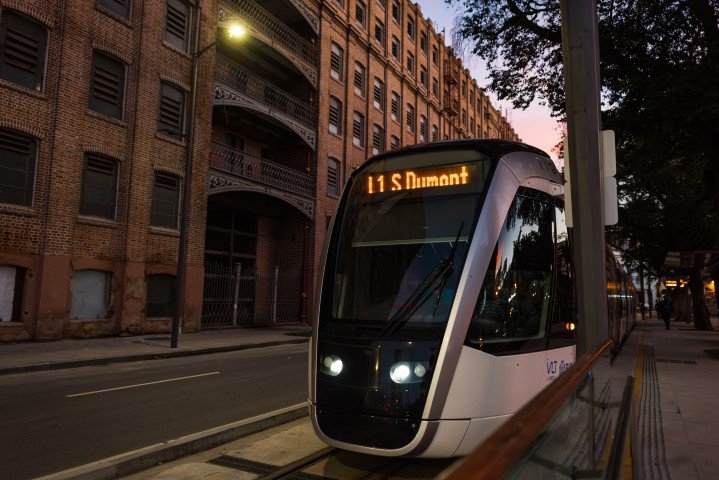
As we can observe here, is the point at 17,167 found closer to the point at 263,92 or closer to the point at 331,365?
the point at 263,92

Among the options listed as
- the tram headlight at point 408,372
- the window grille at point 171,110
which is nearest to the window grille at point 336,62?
the window grille at point 171,110

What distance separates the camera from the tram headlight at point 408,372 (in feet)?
13.0

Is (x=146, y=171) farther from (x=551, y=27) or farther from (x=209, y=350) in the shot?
(x=551, y=27)

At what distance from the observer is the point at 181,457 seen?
5043 millimetres

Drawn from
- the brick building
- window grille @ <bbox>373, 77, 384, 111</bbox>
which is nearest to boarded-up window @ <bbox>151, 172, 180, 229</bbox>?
the brick building

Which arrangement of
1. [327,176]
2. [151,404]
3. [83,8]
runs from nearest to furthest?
[151,404] < [83,8] < [327,176]

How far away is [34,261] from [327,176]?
15.9m

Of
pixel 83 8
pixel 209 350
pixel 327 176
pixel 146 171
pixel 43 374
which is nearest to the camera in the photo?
pixel 43 374

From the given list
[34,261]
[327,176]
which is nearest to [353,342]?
[34,261]

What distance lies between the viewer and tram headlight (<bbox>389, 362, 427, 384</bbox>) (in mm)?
3953

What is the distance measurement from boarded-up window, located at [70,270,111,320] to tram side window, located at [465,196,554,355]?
15.0 m

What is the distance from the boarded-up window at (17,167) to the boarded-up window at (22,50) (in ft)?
5.39

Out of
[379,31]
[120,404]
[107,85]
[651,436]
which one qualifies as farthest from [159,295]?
[379,31]

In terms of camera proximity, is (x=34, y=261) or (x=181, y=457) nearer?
A: (x=181, y=457)
